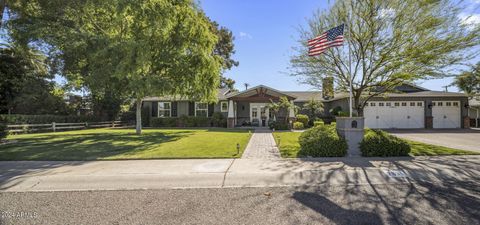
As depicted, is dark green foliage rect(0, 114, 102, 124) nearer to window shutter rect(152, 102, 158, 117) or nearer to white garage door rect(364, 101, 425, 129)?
window shutter rect(152, 102, 158, 117)

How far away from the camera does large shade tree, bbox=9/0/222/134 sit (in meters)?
14.4

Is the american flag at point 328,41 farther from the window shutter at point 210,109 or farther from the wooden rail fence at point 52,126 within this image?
the wooden rail fence at point 52,126

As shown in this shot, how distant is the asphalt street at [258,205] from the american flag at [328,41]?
18.6 feet

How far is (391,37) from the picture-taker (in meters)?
10.9

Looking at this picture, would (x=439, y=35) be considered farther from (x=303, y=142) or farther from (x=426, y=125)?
(x=426, y=125)

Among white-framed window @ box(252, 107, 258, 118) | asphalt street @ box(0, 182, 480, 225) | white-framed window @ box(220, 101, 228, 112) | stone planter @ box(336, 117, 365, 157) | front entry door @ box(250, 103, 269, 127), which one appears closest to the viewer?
asphalt street @ box(0, 182, 480, 225)

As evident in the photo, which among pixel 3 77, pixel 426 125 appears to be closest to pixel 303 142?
pixel 426 125

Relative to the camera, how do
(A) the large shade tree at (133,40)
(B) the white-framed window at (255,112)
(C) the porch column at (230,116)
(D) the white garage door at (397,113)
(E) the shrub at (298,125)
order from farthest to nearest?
(B) the white-framed window at (255,112), (C) the porch column at (230,116), (D) the white garage door at (397,113), (E) the shrub at (298,125), (A) the large shade tree at (133,40)

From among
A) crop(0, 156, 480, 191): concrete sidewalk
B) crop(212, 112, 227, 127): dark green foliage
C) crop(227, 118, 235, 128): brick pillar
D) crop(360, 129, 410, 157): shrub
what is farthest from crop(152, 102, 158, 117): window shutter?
crop(360, 129, 410, 157): shrub

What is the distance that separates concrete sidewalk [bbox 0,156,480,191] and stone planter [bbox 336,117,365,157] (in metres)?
0.94

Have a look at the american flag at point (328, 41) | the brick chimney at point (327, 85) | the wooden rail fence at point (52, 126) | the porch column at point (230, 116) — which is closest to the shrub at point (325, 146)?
the american flag at point (328, 41)

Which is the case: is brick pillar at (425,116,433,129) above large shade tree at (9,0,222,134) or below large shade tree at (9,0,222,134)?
below

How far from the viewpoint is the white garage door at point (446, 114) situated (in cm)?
2286

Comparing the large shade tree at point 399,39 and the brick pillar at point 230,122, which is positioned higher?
the large shade tree at point 399,39
